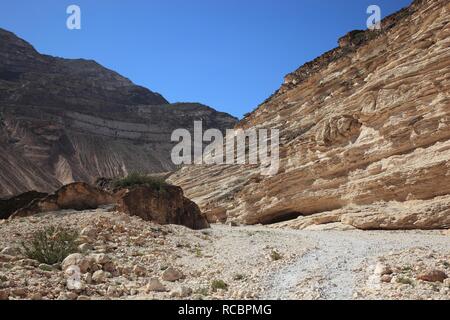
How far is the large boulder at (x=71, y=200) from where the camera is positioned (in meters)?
16.5

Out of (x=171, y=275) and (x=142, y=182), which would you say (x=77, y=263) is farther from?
(x=142, y=182)

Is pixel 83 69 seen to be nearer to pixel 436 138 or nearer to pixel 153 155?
pixel 153 155

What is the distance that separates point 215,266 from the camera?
31.3ft

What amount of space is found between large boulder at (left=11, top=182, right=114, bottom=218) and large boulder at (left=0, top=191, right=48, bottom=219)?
1.41m

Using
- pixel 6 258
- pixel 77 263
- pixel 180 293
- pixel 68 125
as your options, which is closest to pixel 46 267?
pixel 77 263

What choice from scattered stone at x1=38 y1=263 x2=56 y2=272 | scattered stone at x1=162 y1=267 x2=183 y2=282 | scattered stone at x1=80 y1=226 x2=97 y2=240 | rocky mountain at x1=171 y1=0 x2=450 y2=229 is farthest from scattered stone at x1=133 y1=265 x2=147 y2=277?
rocky mountain at x1=171 y1=0 x2=450 y2=229

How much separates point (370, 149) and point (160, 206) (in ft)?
29.8

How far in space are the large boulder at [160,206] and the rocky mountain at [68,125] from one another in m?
32.9

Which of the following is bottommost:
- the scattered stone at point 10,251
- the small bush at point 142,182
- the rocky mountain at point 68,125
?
the scattered stone at point 10,251

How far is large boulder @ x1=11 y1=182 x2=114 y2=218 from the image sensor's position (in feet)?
54.1

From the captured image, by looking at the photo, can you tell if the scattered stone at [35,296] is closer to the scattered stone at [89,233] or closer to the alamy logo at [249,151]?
the scattered stone at [89,233]

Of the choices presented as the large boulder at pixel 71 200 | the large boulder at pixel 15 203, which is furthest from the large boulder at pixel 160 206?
the large boulder at pixel 15 203

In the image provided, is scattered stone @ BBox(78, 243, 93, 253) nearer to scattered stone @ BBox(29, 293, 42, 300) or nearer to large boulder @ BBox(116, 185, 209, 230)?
scattered stone @ BBox(29, 293, 42, 300)
